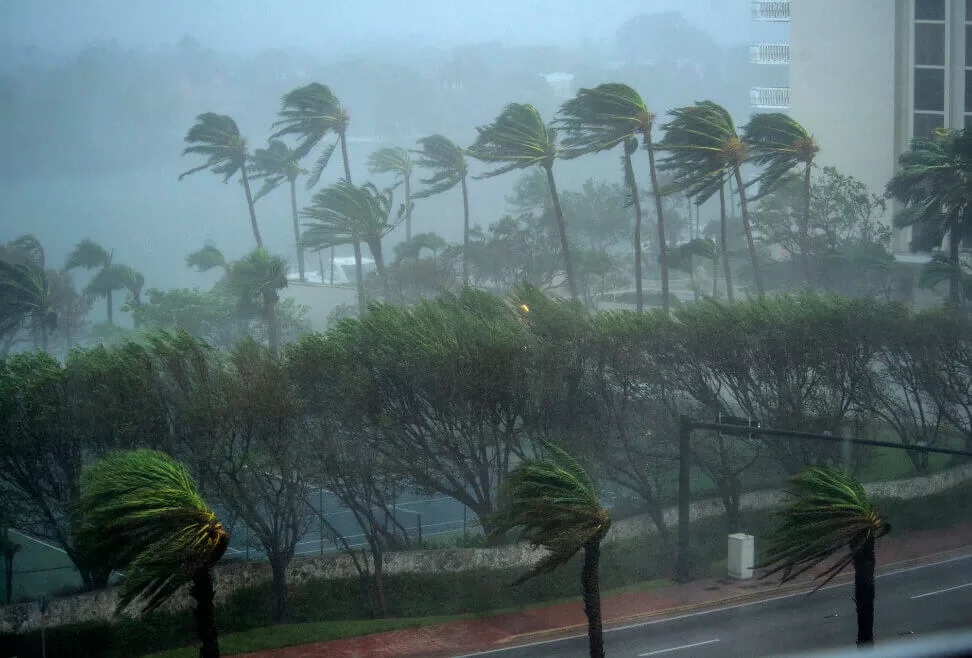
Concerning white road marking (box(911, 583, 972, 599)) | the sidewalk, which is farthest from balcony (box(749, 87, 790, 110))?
white road marking (box(911, 583, 972, 599))

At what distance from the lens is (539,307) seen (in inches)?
773

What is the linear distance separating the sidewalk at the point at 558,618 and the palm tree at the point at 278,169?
2614 cm

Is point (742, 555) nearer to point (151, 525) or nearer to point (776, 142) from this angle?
point (151, 525)

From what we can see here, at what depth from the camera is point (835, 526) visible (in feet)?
32.0

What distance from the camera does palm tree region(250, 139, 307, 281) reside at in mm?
40675

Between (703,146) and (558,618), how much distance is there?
1652cm

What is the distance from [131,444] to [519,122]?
675 inches

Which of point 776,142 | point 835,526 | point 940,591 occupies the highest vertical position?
point 776,142

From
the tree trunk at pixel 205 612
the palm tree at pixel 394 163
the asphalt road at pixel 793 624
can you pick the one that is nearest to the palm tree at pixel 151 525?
the tree trunk at pixel 205 612

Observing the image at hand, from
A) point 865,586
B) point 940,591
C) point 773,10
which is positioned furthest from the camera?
point 773,10

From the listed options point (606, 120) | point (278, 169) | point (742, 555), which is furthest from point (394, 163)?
Answer: point (742, 555)

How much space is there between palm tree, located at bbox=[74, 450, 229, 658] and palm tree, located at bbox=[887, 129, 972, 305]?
23025mm

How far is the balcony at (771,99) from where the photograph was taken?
46156mm

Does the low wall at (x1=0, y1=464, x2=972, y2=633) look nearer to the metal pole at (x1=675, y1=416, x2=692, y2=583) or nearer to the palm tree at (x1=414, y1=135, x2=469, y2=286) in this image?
the metal pole at (x1=675, y1=416, x2=692, y2=583)
